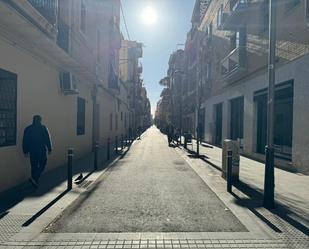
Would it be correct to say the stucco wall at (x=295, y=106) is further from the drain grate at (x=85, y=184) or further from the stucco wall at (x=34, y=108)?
the stucco wall at (x=34, y=108)

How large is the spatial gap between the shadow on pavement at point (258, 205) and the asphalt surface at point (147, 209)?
1.62 feet

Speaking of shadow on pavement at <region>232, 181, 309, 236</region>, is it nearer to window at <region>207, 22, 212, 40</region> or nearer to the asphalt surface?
the asphalt surface

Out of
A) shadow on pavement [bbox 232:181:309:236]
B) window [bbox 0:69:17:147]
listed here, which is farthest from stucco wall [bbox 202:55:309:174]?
window [bbox 0:69:17:147]

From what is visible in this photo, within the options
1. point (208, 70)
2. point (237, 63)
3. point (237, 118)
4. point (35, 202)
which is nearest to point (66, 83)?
point (35, 202)

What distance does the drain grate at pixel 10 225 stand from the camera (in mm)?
4614

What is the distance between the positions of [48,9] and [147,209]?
6553mm

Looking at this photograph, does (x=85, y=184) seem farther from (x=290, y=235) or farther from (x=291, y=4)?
(x=291, y=4)

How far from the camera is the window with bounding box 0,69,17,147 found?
7.45 m

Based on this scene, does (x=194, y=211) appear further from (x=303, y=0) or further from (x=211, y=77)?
(x=211, y=77)

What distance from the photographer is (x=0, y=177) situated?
720 centimetres

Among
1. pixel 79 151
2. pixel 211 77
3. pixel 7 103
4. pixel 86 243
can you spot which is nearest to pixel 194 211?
pixel 86 243

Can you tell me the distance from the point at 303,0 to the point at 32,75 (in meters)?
9.31

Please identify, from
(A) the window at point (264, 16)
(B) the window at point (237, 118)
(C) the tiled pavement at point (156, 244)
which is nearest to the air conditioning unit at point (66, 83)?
(C) the tiled pavement at point (156, 244)

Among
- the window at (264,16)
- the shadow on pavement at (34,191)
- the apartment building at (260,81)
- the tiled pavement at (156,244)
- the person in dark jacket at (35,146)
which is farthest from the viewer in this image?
the window at (264,16)
